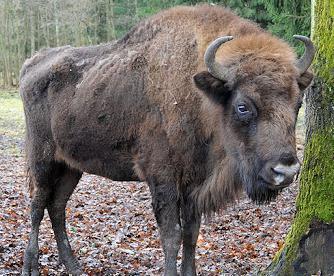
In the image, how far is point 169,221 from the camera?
6293mm

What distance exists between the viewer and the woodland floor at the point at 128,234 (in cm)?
752

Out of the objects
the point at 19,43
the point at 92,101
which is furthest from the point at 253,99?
the point at 19,43

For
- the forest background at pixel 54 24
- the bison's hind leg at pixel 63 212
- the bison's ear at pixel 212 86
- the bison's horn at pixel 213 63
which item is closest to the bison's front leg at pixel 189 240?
the bison's ear at pixel 212 86

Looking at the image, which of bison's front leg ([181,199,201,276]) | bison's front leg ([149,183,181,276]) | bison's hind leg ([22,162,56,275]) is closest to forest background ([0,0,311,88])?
bison's hind leg ([22,162,56,275])

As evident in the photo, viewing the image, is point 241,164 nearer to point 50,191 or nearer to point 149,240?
point 50,191

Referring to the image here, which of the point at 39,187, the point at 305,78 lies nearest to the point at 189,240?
the point at 305,78

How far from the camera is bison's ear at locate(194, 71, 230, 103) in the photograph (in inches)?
224

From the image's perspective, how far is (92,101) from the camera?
278 inches

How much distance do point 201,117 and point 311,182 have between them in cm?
125

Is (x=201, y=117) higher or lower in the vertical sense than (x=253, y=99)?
lower

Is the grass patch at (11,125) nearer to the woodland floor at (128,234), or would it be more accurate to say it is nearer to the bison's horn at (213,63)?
the woodland floor at (128,234)

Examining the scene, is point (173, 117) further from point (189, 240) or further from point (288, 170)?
point (288, 170)

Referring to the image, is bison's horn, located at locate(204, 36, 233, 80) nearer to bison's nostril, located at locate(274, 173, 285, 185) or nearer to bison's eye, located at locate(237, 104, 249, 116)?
bison's eye, located at locate(237, 104, 249, 116)

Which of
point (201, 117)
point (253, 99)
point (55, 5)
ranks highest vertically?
point (253, 99)
